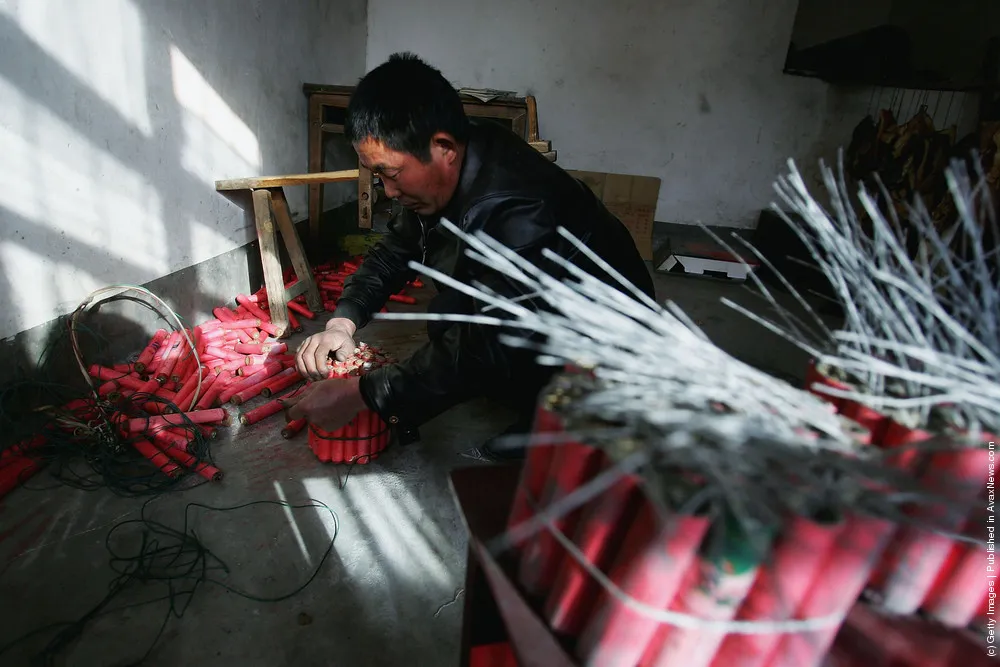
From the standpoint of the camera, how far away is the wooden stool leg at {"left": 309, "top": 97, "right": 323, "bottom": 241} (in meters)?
4.57

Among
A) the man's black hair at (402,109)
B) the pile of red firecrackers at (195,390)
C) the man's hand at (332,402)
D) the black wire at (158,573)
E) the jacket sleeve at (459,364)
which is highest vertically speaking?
the man's black hair at (402,109)

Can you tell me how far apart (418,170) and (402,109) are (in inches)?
7.6

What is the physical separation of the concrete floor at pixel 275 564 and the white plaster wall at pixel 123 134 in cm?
94

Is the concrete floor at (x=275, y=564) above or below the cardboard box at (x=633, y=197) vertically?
below

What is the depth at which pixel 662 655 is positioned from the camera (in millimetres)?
668

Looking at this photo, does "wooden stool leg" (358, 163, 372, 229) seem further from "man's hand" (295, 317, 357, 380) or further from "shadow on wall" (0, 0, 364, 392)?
"man's hand" (295, 317, 357, 380)

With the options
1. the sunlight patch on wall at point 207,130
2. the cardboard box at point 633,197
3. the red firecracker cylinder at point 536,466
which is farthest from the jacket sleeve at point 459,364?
the cardboard box at point 633,197

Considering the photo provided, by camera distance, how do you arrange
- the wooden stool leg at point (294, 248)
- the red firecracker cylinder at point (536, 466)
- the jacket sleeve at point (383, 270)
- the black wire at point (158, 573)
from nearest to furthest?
the red firecracker cylinder at point (536, 466)
the black wire at point (158, 573)
the jacket sleeve at point (383, 270)
the wooden stool leg at point (294, 248)

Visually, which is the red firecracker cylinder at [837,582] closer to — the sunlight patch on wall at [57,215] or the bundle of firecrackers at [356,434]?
the bundle of firecrackers at [356,434]

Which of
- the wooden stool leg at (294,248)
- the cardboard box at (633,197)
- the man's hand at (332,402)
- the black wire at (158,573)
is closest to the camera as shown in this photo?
the black wire at (158,573)

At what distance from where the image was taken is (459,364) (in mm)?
1676

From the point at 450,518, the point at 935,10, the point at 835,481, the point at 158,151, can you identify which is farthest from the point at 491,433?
the point at 935,10

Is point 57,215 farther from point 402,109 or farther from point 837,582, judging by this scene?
point 837,582

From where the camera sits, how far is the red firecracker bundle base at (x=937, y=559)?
2.20 ft
